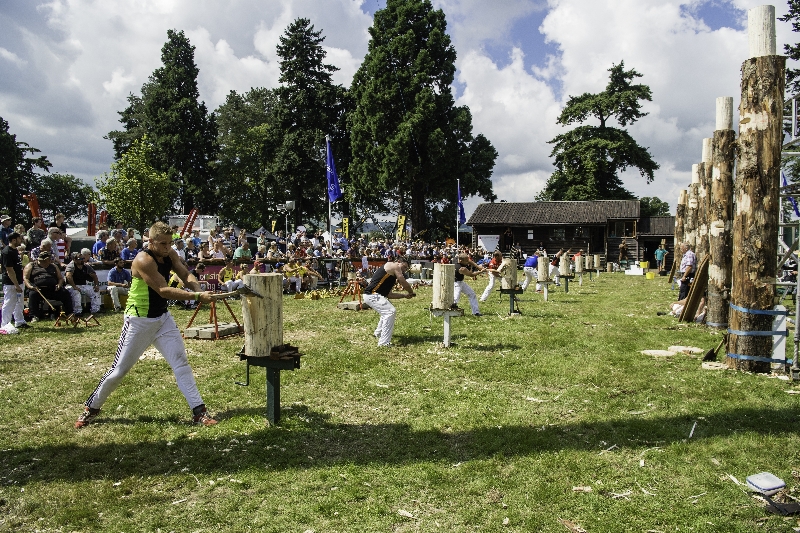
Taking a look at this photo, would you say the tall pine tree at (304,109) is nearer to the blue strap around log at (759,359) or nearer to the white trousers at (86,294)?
the white trousers at (86,294)

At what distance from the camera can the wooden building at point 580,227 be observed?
150ft

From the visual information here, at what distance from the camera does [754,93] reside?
7.49 meters

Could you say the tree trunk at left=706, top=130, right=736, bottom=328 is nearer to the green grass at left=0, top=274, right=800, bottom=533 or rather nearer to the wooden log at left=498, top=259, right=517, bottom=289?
the green grass at left=0, top=274, right=800, bottom=533

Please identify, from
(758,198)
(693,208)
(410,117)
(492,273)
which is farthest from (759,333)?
(410,117)

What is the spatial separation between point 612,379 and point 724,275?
16.2ft

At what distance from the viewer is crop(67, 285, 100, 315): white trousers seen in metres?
12.7

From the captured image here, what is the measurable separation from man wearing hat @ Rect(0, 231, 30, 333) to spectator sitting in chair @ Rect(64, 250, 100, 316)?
1244 mm

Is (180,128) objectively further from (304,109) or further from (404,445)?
(404,445)

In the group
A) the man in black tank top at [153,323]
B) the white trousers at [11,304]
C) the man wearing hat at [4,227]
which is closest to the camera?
the man in black tank top at [153,323]

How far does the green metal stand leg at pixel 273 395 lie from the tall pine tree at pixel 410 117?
36107 mm

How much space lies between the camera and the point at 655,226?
46.4m

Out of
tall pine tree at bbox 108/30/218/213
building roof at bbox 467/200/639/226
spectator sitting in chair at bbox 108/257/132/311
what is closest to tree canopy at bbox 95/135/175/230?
tall pine tree at bbox 108/30/218/213

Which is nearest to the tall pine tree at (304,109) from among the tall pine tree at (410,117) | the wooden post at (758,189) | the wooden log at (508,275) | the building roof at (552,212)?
the tall pine tree at (410,117)

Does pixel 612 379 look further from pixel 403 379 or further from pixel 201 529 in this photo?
pixel 201 529
